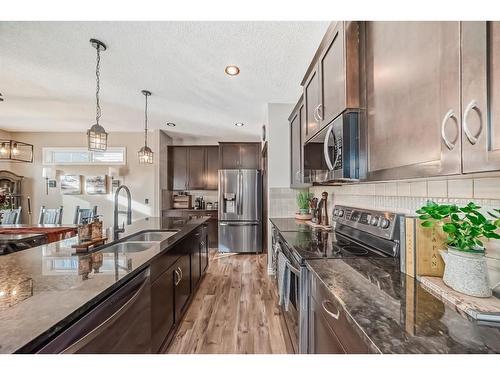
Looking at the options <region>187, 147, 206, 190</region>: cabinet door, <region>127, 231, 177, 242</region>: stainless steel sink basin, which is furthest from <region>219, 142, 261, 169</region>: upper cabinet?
<region>127, 231, 177, 242</region>: stainless steel sink basin

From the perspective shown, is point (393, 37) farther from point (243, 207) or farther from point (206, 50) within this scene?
point (243, 207)

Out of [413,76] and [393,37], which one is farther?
[393,37]

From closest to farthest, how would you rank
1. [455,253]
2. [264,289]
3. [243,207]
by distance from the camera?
1. [455,253]
2. [264,289]
3. [243,207]

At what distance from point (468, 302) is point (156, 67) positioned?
2963 mm

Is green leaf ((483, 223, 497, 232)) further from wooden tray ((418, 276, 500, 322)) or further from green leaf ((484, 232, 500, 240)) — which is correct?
wooden tray ((418, 276, 500, 322))

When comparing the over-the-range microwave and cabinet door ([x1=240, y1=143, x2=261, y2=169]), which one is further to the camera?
cabinet door ([x1=240, y1=143, x2=261, y2=169])

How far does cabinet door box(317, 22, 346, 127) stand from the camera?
1246 millimetres

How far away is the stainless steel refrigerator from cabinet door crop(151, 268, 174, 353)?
9.32 feet

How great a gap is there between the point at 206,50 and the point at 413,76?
75.3 inches

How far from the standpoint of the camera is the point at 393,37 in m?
0.95

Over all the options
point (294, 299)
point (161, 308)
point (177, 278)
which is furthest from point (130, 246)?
point (294, 299)

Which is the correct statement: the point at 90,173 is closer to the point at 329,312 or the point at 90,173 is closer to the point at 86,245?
the point at 86,245

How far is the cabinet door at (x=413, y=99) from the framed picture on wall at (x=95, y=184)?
18.8 ft

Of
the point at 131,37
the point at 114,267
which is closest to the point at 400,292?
the point at 114,267
